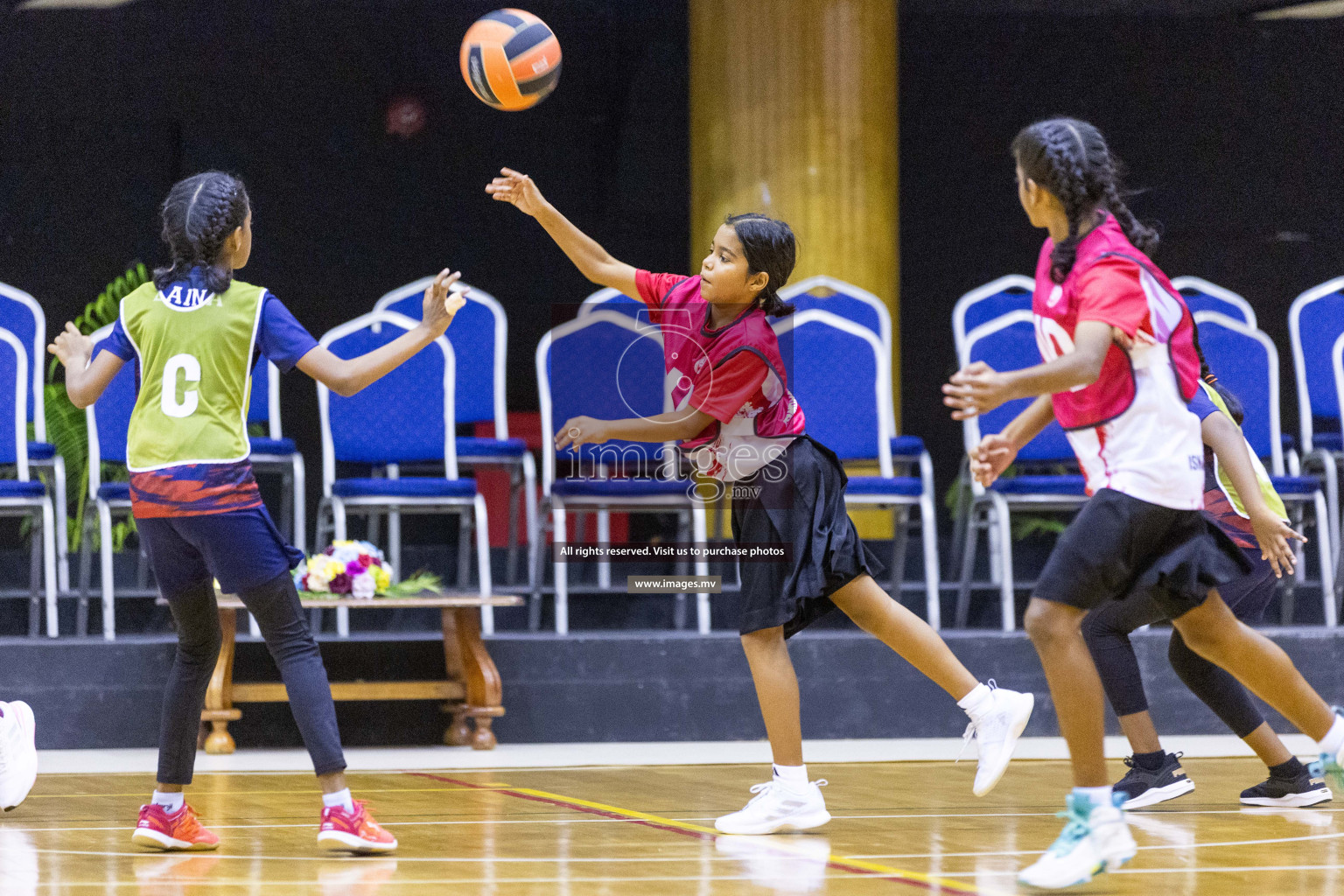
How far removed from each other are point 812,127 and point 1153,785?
381 centimetres

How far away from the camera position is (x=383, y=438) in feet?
19.1

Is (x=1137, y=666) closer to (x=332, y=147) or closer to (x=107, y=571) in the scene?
(x=107, y=571)

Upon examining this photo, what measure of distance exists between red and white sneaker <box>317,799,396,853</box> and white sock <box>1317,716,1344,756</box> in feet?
6.03

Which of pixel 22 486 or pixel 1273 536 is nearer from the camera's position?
pixel 1273 536

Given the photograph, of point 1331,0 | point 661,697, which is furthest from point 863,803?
point 1331,0

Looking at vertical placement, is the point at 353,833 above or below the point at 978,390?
below

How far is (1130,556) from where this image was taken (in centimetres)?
289

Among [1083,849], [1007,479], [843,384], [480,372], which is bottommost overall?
[1083,849]

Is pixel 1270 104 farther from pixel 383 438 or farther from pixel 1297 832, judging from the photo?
pixel 1297 832

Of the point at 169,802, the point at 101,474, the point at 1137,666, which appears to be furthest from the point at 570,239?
the point at 101,474

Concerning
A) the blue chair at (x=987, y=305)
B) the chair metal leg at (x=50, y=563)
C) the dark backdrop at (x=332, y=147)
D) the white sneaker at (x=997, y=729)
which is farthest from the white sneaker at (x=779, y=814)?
the dark backdrop at (x=332, y=147)

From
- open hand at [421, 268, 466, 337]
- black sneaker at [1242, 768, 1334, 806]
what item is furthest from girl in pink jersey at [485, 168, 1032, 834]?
black sneaker at [1242, 768, 1334, 806]

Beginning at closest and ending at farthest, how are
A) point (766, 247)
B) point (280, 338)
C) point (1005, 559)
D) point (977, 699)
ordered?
point (280, 338) → point (977, 699) → point (766, 247) → point (1005, 559)

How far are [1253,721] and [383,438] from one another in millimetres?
3156
